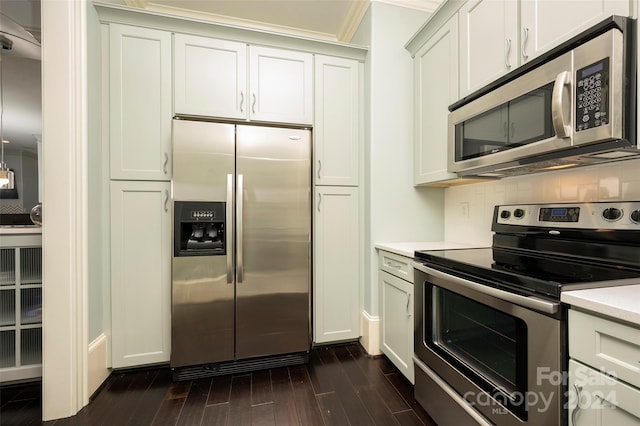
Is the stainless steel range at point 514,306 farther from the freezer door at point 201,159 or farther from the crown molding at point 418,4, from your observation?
the crown molding at point 418,4

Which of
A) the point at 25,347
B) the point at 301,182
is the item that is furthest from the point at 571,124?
the point at 25,347

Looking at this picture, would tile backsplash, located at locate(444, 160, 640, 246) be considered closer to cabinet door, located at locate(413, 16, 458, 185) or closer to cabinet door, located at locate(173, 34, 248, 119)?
cabinet door, located at locate(413, 16, 458, 185)

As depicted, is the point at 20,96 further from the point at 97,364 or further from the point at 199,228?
the point at 97,364

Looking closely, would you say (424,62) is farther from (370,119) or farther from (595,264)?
(595,264)

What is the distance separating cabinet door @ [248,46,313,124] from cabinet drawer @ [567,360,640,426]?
80.0 inches

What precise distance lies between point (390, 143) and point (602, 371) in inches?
71.1

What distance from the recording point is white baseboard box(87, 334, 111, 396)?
1.68 metres

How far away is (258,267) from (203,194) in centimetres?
63

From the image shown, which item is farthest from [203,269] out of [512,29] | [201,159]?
[512,29]

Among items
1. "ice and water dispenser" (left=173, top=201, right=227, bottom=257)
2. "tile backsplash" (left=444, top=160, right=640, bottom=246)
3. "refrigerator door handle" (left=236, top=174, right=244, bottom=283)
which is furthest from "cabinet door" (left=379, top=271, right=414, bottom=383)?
"ice and water dispenser" (left=173, top=201, right=227, bottom=257)

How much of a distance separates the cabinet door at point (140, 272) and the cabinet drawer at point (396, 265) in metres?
1.56

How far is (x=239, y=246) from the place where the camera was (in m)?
1.92

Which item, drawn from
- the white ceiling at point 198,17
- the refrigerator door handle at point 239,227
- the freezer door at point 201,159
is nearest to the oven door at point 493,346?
the refrigerator door handle at point 239,227

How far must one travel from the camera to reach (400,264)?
186 centimetres
